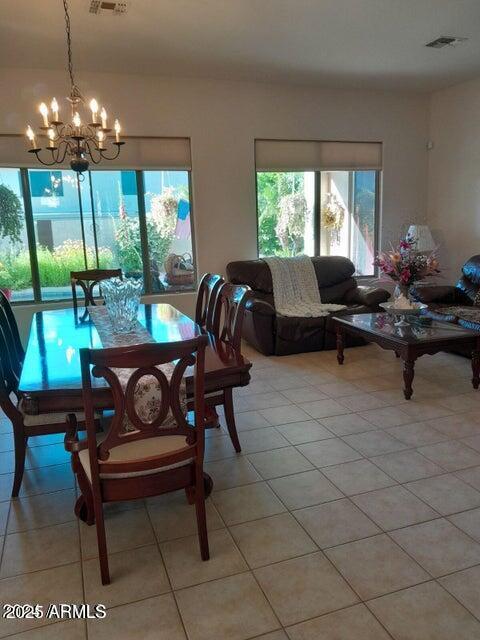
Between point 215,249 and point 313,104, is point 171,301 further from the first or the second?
point 313,104

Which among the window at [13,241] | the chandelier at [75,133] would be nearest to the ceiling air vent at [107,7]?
the chandelier at [75,133]

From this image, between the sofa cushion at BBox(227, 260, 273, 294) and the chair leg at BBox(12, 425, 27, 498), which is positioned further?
the sofa cushion at BBox(227, 260, 273, 294)

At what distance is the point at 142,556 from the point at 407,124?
5990 millimetres

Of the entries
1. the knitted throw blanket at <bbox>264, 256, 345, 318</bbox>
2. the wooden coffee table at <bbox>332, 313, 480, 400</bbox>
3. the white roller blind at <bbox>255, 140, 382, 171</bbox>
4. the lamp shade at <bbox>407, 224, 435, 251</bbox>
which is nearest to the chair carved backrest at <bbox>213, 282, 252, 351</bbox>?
the wooden coffee table at <bbox>332, 313, 480, 400</bbox>

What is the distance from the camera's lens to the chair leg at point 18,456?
239 centimetres

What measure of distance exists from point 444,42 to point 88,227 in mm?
3881

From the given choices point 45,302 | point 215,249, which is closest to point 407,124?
point 215,249

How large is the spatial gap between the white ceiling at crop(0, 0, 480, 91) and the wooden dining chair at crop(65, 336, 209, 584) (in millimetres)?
2850

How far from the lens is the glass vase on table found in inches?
120

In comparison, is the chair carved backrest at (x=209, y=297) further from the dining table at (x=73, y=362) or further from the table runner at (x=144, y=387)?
the table runner at (x=144, y=387)

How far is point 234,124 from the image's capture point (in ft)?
17.8

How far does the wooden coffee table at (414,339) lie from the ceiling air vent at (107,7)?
3015 mm

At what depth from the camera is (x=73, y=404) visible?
200 cm

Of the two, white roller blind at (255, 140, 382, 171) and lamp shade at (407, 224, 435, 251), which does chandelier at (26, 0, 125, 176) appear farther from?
lamp shade at (407, 224, 435, 251)
